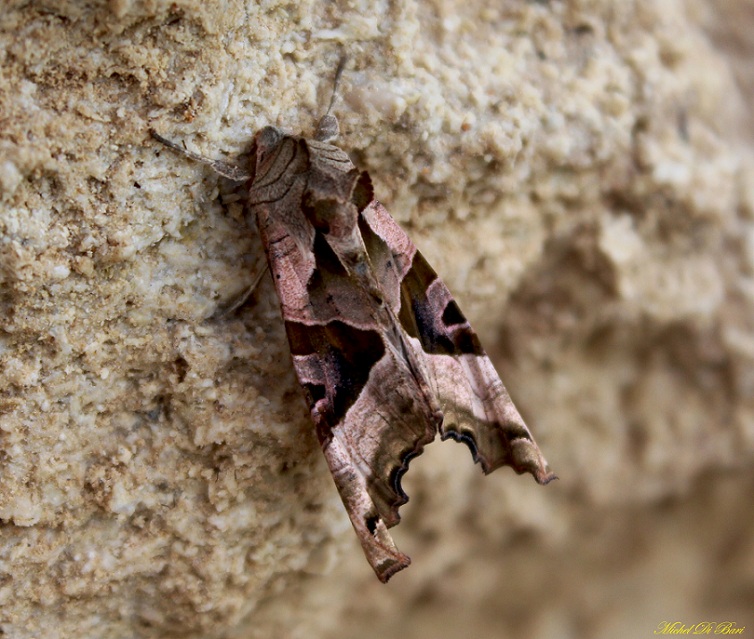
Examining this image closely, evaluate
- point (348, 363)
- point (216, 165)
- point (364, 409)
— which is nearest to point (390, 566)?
point (364, 409)

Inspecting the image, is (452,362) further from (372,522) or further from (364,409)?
(372,522)

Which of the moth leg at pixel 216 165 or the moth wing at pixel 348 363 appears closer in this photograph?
the moth leg at pixel 216 165

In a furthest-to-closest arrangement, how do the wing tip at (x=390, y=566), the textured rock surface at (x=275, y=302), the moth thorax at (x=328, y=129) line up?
the moth thorax at (x=328, y=129) < the wing tip at (x=390, y=566) < the textured rock surface at (x=275, y=302)

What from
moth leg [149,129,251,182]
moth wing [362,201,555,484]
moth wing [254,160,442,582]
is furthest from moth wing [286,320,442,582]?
moth leg [149,129,251,182]

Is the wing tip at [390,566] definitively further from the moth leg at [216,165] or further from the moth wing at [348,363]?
the moth leg at [216,165]

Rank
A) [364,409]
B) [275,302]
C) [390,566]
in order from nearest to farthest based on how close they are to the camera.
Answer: [390,566] < [364,409] < [275,302]

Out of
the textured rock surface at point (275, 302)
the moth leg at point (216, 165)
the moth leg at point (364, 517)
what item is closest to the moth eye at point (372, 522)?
the moth leg at point (364, 517)

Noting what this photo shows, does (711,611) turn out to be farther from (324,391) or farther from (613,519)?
(324,391)

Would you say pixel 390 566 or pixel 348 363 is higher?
pixel 348 363
